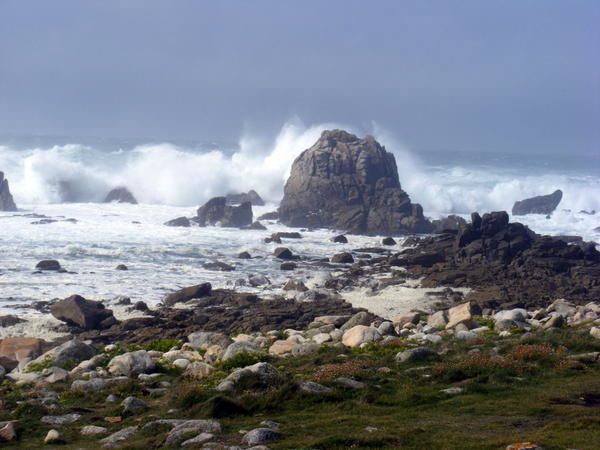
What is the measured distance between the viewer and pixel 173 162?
8069 centimetres

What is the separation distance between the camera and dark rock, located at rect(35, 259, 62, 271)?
34312mm

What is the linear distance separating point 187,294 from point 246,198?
41.1 metres

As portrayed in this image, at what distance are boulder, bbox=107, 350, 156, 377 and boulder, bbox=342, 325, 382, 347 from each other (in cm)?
481

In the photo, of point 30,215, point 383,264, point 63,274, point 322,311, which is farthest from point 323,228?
point 322,311

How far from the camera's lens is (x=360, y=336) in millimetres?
18078

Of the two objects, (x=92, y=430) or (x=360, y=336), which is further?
(x=360, y=336)

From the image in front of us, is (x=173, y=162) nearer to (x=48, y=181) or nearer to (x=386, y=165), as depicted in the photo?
(x=48, y=181)

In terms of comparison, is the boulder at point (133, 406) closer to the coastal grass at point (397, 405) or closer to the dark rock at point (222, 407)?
the coastal grass at point (397, 405)

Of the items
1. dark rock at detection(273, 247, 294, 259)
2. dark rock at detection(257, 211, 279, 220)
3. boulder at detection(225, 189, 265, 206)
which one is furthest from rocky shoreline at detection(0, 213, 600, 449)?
boulder at detection(225, 189, 265, 206)

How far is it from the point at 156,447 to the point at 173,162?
72908mm

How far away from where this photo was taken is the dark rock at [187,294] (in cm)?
2908

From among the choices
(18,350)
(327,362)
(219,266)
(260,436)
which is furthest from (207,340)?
(219,266)

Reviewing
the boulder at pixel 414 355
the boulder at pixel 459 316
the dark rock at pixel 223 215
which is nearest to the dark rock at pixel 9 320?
the boulder at pixel 459 316

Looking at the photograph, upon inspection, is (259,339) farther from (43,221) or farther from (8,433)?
(43,221)
